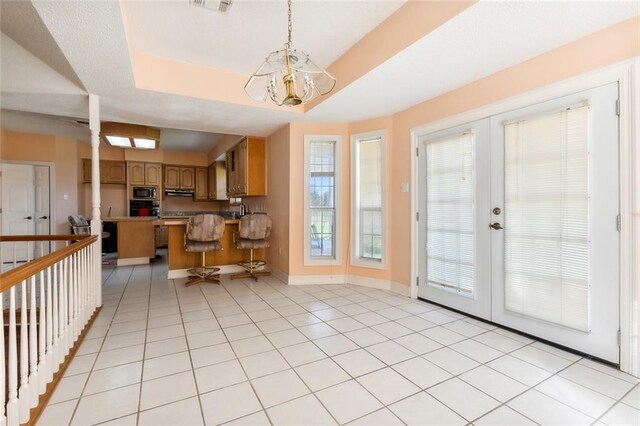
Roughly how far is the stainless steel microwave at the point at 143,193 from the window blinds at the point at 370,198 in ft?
18.8

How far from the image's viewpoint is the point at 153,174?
7.40 meters

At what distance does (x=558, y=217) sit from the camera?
237cm

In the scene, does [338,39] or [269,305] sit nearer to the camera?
[338,39]

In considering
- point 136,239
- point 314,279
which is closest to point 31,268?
point 314,279

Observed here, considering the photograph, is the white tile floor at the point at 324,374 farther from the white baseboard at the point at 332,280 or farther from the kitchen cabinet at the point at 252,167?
the kitchen cabinet at the point at 252,167

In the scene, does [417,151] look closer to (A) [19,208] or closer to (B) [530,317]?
(B) [530,317]

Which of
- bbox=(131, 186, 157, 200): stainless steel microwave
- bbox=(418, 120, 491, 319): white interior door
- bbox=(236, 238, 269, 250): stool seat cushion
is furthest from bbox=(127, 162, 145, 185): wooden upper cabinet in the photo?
bbox=(418, 120, 491, 319): white interior door

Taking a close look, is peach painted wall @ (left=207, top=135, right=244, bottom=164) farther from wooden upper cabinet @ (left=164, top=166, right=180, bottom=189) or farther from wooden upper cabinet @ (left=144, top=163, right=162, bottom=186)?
wooden upper cabinet @ (left=144, top=163, right=162, bottom=186)

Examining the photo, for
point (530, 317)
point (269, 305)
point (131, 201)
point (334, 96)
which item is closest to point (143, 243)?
point (131, 201)

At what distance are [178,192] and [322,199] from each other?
5.34 m

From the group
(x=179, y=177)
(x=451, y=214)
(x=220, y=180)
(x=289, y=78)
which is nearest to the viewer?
(x=289, y=78)

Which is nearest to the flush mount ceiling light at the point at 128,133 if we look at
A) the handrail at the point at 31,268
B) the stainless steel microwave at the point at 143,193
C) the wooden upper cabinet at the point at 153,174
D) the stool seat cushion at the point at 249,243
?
the wooden upper cabinet at the point at 153,174

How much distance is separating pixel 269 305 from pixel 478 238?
2424mm

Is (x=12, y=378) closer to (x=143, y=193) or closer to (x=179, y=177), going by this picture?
(x=143, y=193)
